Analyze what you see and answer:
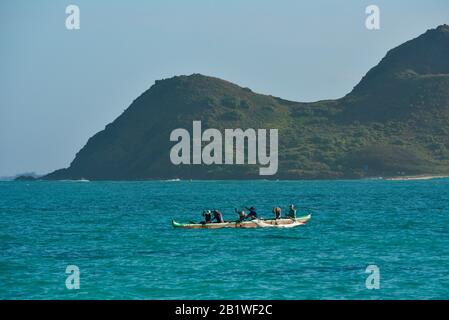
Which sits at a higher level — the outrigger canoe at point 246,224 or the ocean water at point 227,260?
the outrigger canoe at point 246,224

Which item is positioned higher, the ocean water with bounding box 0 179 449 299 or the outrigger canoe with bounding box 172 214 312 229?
the outrigger canoe with bounding box 172 214 312 229

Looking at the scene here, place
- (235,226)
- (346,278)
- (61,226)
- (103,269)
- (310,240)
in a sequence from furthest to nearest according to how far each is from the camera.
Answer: (61,226) → (235,226) → (310,240) → (103,269) → (346,278)

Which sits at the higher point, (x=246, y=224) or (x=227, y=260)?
(x=246, y=224)

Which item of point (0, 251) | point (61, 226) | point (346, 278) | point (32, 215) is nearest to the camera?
point (346, 278)

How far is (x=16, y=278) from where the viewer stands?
170ft

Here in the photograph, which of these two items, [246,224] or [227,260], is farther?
[246,224]

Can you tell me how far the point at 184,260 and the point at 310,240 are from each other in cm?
1669

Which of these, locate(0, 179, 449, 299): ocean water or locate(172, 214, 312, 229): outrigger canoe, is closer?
locate(0, 179, 449, 299): ocean water

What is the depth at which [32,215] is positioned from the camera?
12031 centimetres

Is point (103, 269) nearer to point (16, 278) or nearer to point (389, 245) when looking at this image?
point (16, 278)

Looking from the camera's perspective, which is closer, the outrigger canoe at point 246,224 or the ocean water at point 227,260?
the ocean water at point 227,260

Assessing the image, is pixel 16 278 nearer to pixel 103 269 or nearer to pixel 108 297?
pixel 103 269
